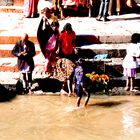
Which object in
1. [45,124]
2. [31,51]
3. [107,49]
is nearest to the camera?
[45,124]

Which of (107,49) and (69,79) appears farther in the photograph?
(107,49)

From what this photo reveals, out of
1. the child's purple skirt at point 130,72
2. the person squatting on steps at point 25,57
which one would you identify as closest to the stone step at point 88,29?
the child's purple skirt at point 130,72

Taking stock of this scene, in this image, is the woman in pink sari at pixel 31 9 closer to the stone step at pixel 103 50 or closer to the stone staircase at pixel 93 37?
the stone staircase at pixel 93 37

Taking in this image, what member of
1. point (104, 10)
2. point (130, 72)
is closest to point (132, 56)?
point (130, 72)

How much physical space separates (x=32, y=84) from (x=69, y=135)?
295 centimetres

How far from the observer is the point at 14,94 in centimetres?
1089

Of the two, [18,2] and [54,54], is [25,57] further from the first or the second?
[18,2]

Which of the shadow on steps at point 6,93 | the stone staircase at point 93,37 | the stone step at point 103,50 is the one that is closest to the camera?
Result: the shadow on steps at point 6,93

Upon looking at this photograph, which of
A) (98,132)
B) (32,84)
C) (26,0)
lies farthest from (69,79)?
(26,0)

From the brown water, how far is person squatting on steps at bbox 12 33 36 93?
44 centimetres

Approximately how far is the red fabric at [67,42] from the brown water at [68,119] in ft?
4.42

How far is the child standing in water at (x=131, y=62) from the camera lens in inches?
425

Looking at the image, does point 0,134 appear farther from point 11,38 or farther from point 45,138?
point 11,38

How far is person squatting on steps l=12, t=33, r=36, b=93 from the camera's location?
424 inches
